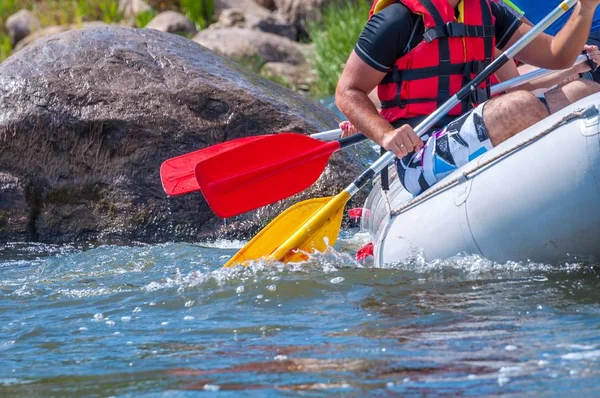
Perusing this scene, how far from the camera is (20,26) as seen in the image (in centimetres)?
1888

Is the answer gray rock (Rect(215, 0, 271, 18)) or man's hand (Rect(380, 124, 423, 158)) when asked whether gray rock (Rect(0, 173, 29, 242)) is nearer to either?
man's hand (Rect(380, 124, 423, 158))

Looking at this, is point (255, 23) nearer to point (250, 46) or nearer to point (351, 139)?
point (250, 46)

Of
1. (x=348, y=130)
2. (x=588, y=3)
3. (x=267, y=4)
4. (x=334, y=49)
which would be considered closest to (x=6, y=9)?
(x=267, y=4)

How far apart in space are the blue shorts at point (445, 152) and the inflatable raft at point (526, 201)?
0.30 feet

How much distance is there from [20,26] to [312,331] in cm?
1680

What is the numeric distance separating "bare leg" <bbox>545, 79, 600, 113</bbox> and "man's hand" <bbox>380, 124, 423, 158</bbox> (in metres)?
0.77

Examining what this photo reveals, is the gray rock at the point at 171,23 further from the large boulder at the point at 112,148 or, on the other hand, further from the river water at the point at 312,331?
the river water at the point at 312,331

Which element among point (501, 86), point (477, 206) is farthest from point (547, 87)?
point (477, 206)

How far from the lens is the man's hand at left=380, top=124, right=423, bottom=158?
147 inches

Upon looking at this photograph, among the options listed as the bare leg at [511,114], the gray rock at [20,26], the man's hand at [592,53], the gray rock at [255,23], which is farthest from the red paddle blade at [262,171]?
the gray rock at [20,26]

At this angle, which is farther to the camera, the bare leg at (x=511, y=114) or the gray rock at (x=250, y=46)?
the gray rock at (x=250, y=46)

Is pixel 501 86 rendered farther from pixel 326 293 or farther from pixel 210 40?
pixel 210 40

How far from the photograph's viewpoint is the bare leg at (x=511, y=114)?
3.72 m

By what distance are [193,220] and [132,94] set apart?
82 centimetres
